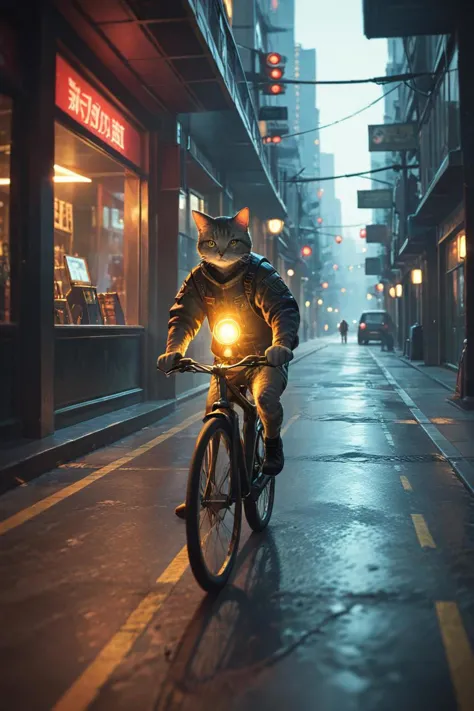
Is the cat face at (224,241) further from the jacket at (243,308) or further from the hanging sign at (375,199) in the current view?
the hanging sign at (375,199)

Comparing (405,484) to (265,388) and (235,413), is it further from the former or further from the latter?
(235,413)

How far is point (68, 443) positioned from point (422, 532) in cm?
440

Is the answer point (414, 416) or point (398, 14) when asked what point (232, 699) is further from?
point (398, 14)

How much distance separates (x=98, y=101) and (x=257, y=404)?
25.7ft

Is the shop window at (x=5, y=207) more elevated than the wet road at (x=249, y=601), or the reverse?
the shop window at (x=5, y=207)

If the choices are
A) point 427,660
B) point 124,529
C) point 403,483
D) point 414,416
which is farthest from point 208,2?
point 427,660

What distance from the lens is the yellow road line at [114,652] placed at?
3049 mm

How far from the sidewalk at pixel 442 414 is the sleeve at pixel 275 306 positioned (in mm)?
2948

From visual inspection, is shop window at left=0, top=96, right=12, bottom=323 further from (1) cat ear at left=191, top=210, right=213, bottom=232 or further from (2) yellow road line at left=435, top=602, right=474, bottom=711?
(2) yellow road line at left=435, top=602, right=474, bottom=711

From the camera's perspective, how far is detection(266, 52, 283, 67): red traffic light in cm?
2148

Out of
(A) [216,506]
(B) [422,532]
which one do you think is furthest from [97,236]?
(A) [216,506]

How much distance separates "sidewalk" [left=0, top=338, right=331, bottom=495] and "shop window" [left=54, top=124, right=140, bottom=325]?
1.72 metres

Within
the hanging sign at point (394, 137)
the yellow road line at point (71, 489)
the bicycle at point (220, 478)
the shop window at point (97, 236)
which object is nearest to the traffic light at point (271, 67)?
the hanging sign at point (394, 137)

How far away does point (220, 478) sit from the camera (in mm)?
4586
